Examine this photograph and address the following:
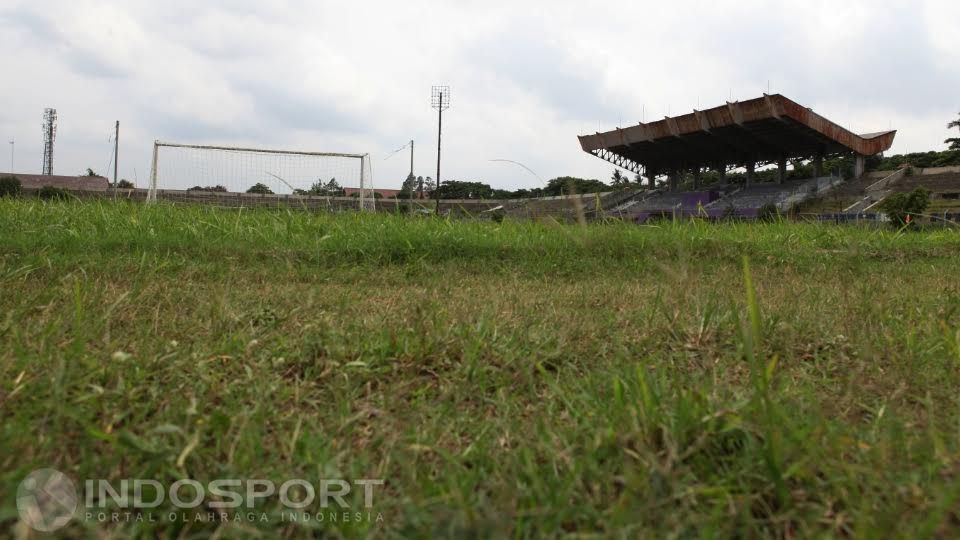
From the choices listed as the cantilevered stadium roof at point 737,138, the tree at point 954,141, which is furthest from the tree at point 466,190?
the tree at point 954,141

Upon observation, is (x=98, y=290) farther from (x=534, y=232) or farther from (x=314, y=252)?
(x=534, y=232)

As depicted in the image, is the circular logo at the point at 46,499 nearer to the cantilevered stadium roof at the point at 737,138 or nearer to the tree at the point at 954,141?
the cantilevered stadium roof at the point at 737,138

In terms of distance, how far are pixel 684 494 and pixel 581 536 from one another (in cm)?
20

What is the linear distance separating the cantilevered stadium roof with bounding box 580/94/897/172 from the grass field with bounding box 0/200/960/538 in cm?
3361

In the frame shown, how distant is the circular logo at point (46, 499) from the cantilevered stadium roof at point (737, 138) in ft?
116

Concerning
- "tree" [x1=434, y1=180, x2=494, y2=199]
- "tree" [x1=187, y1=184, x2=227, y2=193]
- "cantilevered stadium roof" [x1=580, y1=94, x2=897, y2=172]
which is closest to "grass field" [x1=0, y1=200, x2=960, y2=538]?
"tree" [x1=187, y1=184, x2=227, y2=193]

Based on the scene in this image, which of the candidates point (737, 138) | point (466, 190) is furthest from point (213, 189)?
point (466, 190)

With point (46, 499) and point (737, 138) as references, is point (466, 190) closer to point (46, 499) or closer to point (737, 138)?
point (737, 138)

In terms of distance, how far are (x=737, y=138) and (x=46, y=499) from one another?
138ft

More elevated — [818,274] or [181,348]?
[818,274]

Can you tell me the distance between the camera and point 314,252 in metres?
3.72

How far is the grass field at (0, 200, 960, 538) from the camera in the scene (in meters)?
0.86

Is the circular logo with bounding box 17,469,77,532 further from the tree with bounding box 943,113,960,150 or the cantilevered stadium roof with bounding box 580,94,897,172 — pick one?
the tree with bounding box 943,113,960,150

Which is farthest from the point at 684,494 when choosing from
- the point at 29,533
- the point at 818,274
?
the point at 818,274
